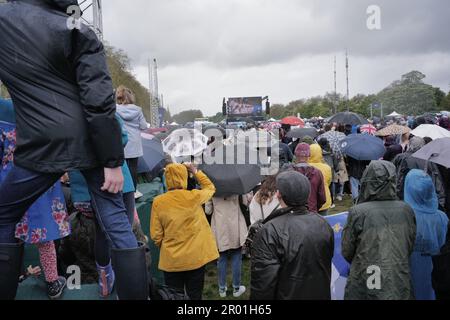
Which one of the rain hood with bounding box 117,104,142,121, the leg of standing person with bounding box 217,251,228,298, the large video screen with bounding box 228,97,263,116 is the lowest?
the leg of standing person with bounding box 217,251,228,298

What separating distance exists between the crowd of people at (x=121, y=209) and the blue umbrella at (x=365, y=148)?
3.29 meters

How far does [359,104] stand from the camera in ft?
254

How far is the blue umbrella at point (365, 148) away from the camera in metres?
7.83

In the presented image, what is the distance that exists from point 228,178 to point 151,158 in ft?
5.85

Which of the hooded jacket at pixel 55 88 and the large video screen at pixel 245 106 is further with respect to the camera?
the large video screen at pixel 245 106

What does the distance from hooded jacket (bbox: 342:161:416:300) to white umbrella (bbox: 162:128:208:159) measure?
2879 mm

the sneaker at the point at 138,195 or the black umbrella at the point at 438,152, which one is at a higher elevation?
the black umbrella at the point at 438,152

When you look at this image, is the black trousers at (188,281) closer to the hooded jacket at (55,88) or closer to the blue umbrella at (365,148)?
the hooded jacket at (55,88)

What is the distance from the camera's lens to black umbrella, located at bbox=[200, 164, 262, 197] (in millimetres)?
4527

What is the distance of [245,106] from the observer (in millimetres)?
48062

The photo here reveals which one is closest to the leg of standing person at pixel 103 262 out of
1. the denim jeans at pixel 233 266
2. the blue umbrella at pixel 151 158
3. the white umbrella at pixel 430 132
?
the denim jeans at pixel 233 266

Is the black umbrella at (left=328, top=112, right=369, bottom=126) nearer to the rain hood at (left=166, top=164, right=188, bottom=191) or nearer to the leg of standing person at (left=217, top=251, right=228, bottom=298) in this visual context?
the leg of standing person at (left=217, top=251, right=228, bottom=298)

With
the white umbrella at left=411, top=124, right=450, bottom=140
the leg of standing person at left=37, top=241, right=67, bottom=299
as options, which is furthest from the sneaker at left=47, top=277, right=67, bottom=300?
the white umbrella at left=411, top=124, right=450, bottom=140
